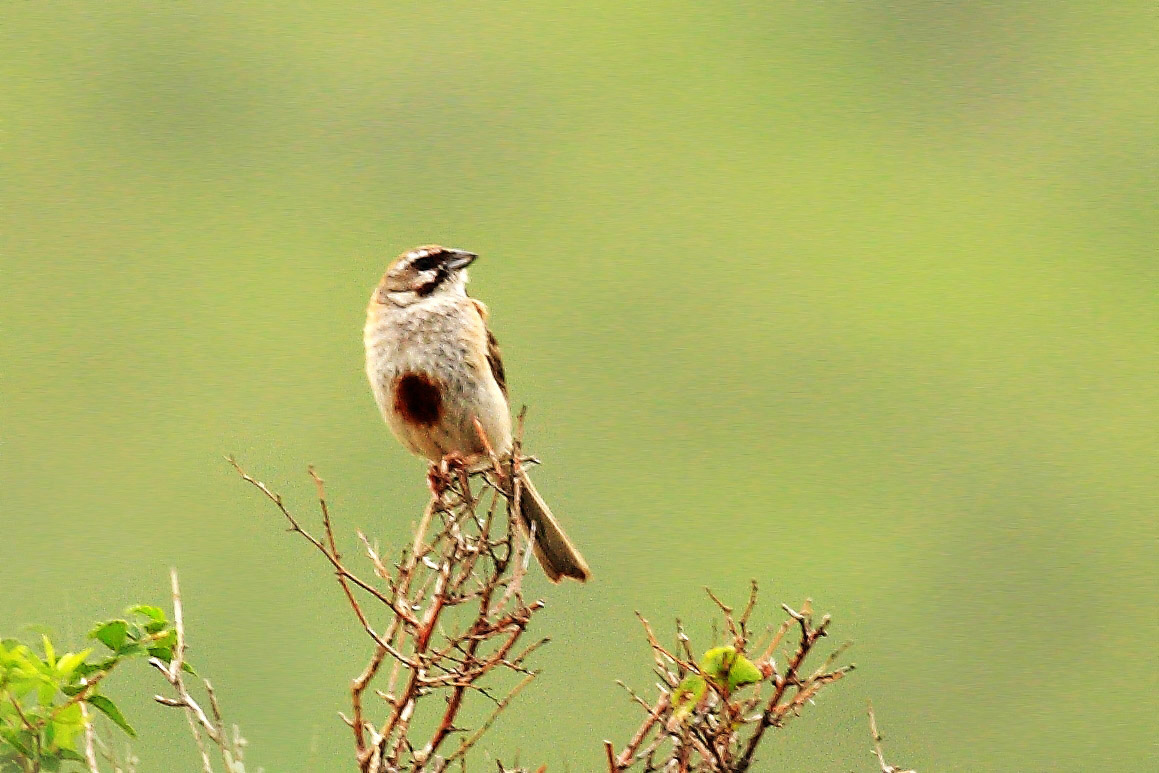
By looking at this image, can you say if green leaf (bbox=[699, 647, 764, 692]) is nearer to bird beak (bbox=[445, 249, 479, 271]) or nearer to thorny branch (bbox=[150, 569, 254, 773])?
thorny branch (bbox=[150, 569, 254, 773])

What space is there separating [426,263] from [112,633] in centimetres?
307

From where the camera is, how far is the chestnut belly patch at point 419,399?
7.05m

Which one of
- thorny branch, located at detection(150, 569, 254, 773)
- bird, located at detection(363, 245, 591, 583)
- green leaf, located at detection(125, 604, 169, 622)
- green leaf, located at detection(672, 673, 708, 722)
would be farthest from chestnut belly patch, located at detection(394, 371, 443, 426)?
green leaf, located at detection(672, 673, 708, 722)

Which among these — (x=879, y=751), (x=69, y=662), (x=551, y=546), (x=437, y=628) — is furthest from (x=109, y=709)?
(x=551, y=546)

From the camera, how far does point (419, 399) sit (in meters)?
7.06

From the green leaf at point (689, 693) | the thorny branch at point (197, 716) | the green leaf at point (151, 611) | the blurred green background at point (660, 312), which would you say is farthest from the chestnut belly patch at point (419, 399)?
the blurred green background at point (660, 312)

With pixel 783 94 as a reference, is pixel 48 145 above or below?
below

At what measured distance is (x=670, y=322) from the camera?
60.0m

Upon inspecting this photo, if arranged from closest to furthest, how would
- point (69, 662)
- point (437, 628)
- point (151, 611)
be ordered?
point (69, 662) < point (151, 611) < point (437, 628)

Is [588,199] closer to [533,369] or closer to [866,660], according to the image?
[533,369]

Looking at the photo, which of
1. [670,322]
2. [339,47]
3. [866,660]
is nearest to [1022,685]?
[866,660]

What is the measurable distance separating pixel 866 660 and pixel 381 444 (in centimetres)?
1116

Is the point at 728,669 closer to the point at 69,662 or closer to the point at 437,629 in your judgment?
the point at 437,629

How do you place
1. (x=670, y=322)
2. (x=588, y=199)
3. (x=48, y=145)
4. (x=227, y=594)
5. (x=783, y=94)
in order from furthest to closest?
1. (x=783, y=94)
2. (x=588, y=199)
3. (x=48, y=145)
4. (x=670, y=322)
5. (x=227, y=594)
